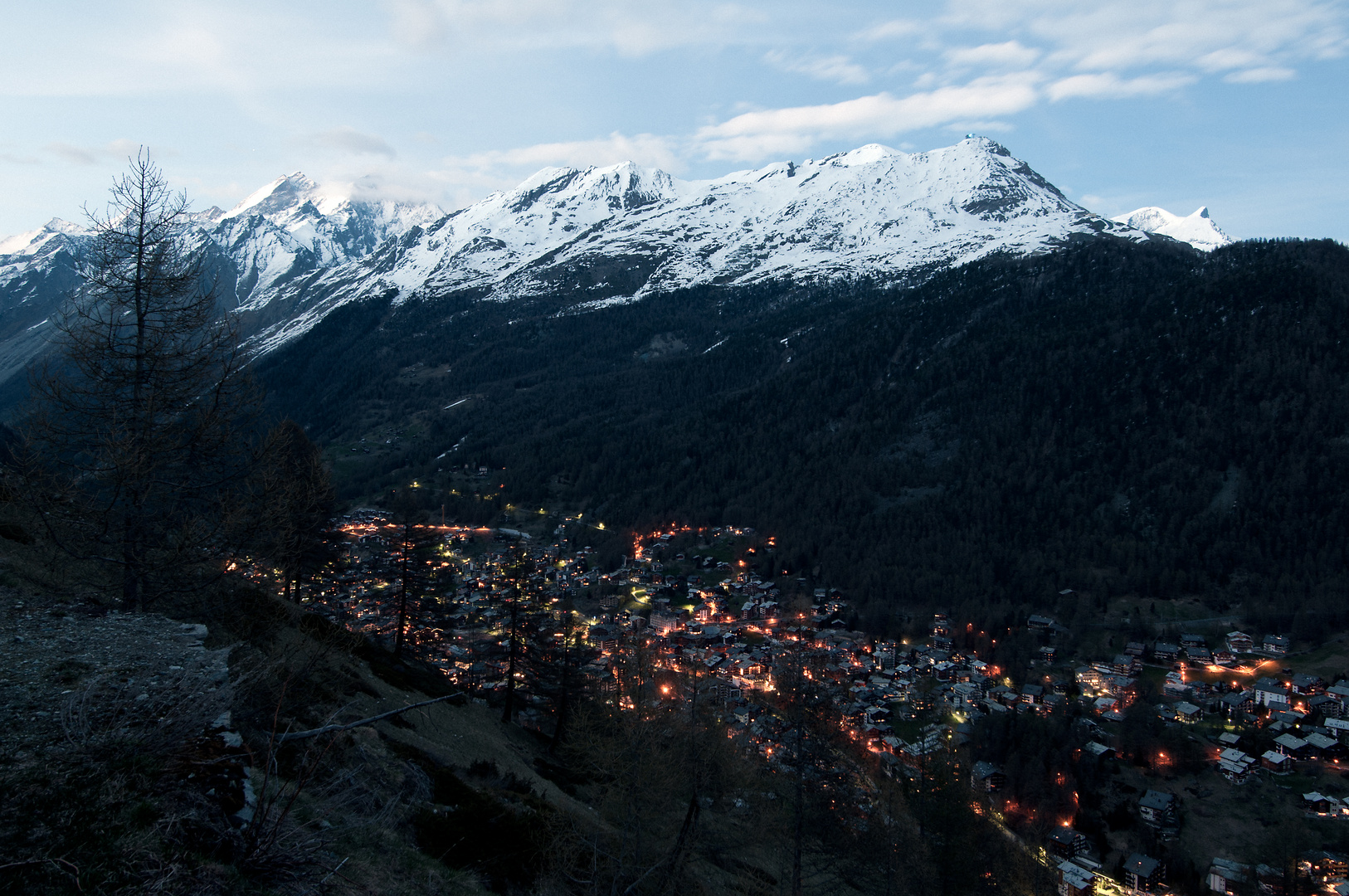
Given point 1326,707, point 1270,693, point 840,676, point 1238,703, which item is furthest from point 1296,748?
point 840,676

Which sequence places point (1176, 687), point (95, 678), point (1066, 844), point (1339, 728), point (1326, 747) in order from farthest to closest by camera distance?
point (1176, 687) < point (1339, 728) < point (1326, 747) < point (1066, 844) < point (95, 678)

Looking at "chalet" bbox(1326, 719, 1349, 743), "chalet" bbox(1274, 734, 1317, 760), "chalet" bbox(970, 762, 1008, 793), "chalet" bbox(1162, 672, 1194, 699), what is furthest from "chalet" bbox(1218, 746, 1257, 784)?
"chalet" bbox(970, 762, 1008, 793)

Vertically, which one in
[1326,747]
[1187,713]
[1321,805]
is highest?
[1326,747]

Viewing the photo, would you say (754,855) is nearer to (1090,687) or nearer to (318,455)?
(318,455)

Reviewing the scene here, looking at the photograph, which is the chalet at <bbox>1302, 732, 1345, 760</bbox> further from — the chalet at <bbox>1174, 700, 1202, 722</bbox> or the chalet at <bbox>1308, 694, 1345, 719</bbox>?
the chalet at <bbox>1174, 700, 1202, 722</bbox>

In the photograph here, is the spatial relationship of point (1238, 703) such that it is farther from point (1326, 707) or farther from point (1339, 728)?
point (1339, 728)

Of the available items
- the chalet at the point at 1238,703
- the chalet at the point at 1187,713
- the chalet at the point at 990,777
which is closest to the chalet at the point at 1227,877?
the chalet at the point at 990,777
